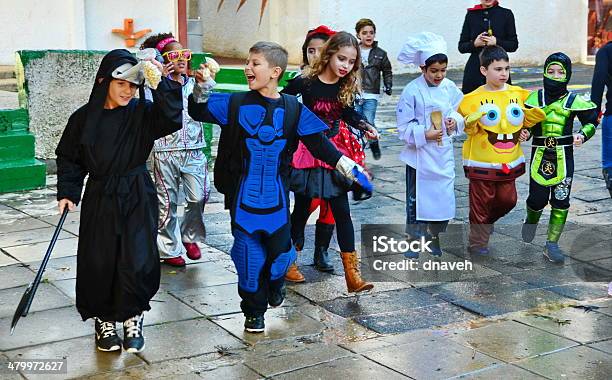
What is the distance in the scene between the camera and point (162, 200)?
717 cm

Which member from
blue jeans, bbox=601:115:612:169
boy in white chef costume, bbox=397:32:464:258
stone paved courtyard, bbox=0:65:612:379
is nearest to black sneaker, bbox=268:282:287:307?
stone paved courtyard, bbox=0:65:612:379

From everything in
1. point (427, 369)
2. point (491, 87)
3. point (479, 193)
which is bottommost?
point (427, 369)

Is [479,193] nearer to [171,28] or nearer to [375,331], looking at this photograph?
[375,331]

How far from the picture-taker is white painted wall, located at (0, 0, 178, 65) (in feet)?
44.0

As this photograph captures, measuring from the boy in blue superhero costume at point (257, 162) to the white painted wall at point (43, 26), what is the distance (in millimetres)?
8206

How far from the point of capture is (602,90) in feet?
26.0

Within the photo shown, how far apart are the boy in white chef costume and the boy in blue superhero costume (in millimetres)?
1553

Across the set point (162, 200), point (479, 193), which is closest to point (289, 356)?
point (162, 200)

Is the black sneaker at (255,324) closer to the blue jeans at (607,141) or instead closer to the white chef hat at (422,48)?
the white chef hat at (422,48)

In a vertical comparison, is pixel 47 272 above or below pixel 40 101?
below

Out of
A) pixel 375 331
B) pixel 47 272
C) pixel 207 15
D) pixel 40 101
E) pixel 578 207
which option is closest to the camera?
pixel 375 331

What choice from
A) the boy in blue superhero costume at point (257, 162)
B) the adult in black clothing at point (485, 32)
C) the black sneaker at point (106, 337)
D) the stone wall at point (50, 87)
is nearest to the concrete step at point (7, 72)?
the stone wall at point (50, 87)

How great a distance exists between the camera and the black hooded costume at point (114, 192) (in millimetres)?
5453

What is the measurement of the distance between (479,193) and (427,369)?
2649 millimetres
